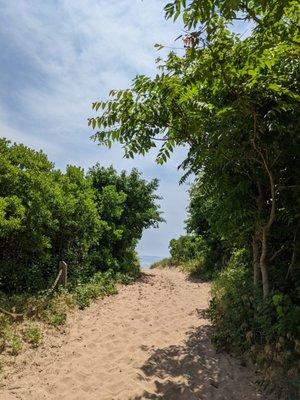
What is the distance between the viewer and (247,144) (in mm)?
6484

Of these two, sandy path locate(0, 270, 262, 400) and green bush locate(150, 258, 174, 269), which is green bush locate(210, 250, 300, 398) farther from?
green bush locate(150, 258, 174, 269)

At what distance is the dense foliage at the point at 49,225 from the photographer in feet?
33.3

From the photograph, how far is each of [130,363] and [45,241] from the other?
4740 mm

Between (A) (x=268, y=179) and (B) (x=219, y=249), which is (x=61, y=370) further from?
(B) (x=219, y=249)

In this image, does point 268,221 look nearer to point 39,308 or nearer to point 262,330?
point 262,330

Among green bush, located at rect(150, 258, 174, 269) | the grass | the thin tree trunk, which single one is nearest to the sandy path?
the grass

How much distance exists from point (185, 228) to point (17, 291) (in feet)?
39.7

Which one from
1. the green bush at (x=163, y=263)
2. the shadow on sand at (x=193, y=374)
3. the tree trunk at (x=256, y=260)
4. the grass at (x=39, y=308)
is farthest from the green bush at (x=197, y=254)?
the shadow on sand at (x=193, y=374)

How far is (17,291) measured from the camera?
34.8 ft

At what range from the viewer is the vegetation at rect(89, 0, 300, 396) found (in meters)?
5.14

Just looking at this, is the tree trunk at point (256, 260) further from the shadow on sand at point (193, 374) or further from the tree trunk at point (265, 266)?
the shadow on sand at point (193, 374)

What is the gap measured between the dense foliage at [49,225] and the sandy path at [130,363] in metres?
2.06

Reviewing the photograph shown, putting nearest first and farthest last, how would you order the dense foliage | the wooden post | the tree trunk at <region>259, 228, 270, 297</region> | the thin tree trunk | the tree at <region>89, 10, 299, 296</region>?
the tree at <region>89, 10, 299, 296</region> → the thin tree trunk → the tree trunk at <region>259, 228, 270, 297</region> → the dense foliage → the wooden post

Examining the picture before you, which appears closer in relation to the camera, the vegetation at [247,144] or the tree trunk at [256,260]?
the vegetation at [247,144]
